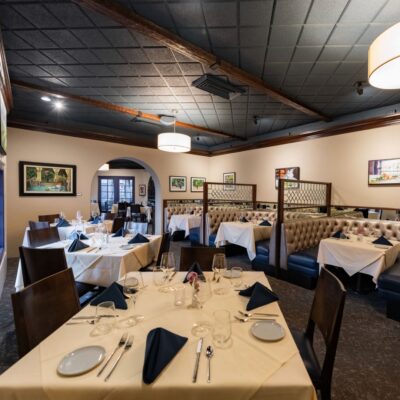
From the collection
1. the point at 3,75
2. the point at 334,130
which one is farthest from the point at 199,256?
the point at 334,130

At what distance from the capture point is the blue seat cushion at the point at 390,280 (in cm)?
286

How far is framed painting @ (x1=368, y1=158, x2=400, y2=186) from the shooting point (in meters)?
4.49

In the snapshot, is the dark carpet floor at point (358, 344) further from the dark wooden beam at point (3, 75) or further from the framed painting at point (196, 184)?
the framed painting at point (196, 184)

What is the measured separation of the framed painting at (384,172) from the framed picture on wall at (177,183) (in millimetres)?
5344

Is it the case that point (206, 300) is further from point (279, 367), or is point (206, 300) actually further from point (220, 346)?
point (279, 367)

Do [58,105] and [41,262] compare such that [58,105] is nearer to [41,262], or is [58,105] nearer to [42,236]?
[42,236]

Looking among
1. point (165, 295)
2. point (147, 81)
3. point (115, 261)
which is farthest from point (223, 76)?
point (165, 295)

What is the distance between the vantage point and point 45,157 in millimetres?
5746

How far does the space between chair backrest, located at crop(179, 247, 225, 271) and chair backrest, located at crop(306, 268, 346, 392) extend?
3.37 feet

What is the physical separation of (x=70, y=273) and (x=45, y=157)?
16.8ft

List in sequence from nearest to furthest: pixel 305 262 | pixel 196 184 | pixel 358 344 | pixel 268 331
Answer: pixel 268 331, pixel 358 344, pixel 305 262, pixel 196 184

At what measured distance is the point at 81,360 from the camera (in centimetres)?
101

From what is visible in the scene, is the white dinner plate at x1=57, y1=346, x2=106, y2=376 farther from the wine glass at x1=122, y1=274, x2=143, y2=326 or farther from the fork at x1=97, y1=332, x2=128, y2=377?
the wine glass at x1=122, y1=274, x2=143, y2=326

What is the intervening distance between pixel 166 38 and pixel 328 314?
294 centimetres
